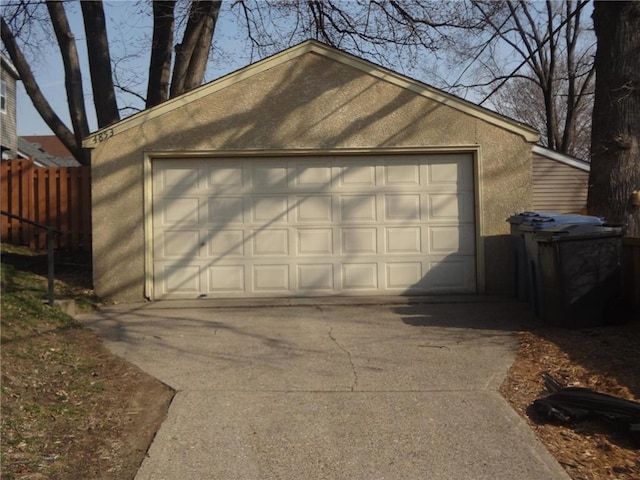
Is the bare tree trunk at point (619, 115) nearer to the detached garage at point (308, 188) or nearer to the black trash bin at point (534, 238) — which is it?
the black trash bin at point (534, 238)

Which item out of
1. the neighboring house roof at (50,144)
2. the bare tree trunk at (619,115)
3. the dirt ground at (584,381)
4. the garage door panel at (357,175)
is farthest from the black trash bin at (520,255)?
the neighboring house roof at (50,144)

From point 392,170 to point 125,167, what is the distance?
4.37 m

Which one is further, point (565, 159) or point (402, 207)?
point (565, 159)

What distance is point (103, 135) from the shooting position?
10.1m

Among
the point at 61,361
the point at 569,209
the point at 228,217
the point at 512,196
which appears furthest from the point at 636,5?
the point at 61,361

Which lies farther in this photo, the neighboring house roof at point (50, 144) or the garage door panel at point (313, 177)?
the neighboring house roof at point (50, 144)

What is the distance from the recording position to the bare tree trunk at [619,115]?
8930 millimetres

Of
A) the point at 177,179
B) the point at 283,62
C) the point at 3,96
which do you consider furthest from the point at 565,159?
the point at 3,96

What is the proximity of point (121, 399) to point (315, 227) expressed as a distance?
5453 millimetres

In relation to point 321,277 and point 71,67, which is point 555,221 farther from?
point 71,67

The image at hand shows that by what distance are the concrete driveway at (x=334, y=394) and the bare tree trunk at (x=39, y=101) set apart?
21.3 feet

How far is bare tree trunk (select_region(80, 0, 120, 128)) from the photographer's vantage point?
14.1 meters

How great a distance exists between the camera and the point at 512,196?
409 inches

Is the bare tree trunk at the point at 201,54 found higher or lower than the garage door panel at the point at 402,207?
higher
